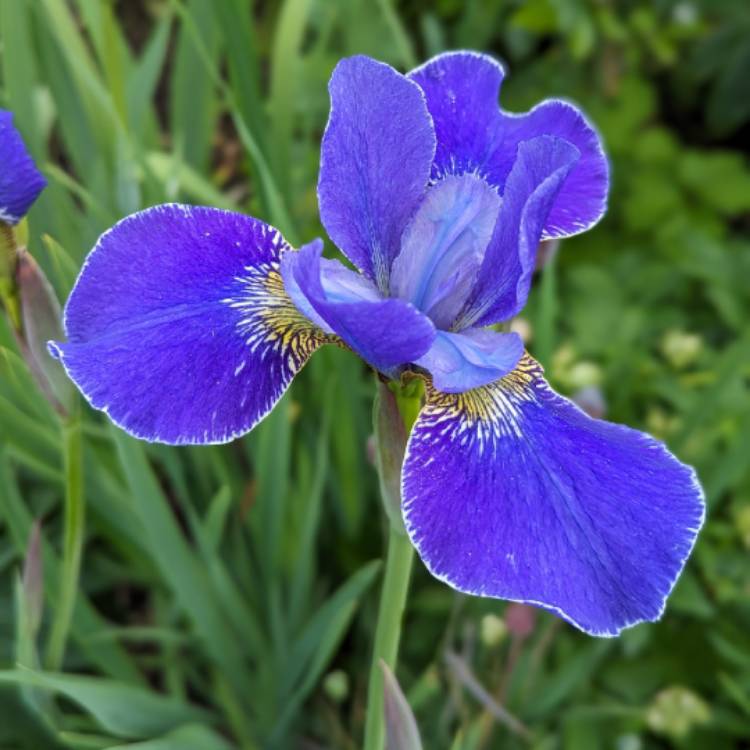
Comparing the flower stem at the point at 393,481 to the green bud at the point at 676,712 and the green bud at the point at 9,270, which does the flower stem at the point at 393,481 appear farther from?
the green bud at the point at 676,712

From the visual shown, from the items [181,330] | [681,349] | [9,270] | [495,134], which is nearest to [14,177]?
[9,270]

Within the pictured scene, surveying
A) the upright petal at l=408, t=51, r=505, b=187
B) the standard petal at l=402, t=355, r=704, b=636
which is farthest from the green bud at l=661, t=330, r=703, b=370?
the standard petal at l=402, t=355, r=704, b=636

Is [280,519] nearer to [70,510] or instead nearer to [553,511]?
[70,510]

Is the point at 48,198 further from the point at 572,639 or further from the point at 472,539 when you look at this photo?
the point at 572,639

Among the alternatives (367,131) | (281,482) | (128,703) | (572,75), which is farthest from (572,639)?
(572,75)

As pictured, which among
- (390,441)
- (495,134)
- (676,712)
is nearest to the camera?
(390,441)

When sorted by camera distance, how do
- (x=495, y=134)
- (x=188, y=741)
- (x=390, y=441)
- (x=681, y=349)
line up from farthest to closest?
(x=681, y=349) < (x=188, y=741) < (x=495, y=134) < (x=390, y=441)

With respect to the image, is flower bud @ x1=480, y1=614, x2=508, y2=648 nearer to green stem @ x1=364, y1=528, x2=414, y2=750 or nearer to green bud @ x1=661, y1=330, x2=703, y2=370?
green stem @ x1=364, y1=528, x2=414, y2=750
